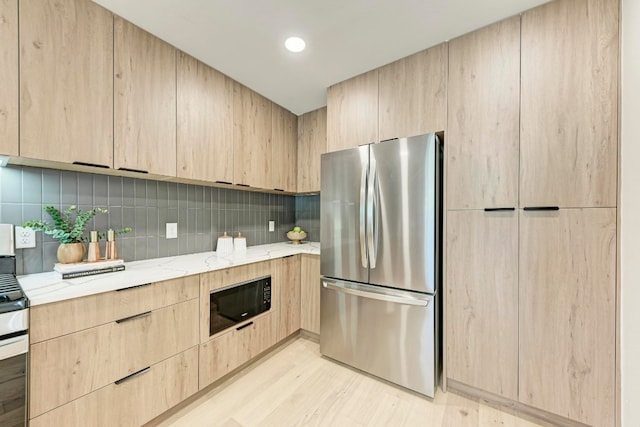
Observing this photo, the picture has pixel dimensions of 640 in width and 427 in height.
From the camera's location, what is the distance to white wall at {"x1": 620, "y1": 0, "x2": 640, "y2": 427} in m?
1.11

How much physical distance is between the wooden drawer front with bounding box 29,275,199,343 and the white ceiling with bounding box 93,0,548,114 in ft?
5.28

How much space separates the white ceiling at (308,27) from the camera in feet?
4.59

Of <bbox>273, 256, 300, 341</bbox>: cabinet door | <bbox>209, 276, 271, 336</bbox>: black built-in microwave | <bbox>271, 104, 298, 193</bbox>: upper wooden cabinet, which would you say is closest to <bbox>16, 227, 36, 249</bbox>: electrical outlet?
<bbox>209, 276, 271, 336</bbox>: black built-in microwave

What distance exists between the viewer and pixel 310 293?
2393 mm

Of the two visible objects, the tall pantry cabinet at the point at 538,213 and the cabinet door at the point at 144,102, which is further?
the cabinet door at the point at 144,102

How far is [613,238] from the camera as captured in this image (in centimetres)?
127

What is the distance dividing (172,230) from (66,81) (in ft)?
3.74

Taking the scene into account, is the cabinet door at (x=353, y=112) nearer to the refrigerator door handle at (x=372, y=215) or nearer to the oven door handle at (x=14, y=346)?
the refrigerator door handle at (x=372, y=215)

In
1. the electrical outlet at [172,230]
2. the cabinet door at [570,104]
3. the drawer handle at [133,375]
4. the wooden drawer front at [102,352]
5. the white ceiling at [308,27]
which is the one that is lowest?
the drawer handle at [133,375]

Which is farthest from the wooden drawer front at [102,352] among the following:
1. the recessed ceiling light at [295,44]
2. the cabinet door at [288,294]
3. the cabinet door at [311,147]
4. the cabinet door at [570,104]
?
the cabinet door at [570,104]

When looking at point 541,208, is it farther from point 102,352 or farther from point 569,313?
point 102,352

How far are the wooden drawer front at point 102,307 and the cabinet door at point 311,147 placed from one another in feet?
5.36

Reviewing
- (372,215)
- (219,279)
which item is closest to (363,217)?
(372,215)

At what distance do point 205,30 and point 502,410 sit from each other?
3120mm
